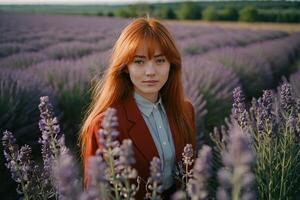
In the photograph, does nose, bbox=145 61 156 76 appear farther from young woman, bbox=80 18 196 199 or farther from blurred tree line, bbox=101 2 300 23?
blurred tree line, bbox=101 2 300 23

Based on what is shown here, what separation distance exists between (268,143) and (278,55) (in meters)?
A: 7.01

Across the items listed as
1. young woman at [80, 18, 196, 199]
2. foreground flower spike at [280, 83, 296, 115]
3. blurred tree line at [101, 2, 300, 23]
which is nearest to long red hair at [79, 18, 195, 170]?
young woman at [80, 18, 196, 199]

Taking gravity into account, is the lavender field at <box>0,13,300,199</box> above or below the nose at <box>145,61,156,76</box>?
below

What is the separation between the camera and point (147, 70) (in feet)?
6.44

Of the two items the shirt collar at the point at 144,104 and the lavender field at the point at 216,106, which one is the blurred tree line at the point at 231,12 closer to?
the lavender field at the point at 216,106

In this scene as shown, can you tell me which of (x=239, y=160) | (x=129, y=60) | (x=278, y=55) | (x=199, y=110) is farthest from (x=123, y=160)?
(x=278, y=55)

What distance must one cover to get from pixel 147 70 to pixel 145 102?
223 mm

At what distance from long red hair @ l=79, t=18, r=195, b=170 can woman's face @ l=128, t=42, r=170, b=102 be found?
0.07 ft

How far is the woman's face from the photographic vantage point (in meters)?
Answer: 1.98

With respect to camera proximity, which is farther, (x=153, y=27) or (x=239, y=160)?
(x=153, y=27)

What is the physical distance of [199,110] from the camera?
13.8ft

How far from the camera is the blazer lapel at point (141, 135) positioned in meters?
2.02

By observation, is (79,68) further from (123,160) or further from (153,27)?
(123,160)

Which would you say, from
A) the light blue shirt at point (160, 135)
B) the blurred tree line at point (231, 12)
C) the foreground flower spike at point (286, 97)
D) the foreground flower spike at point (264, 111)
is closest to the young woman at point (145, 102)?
the light blue shirt at point (160, 135)
